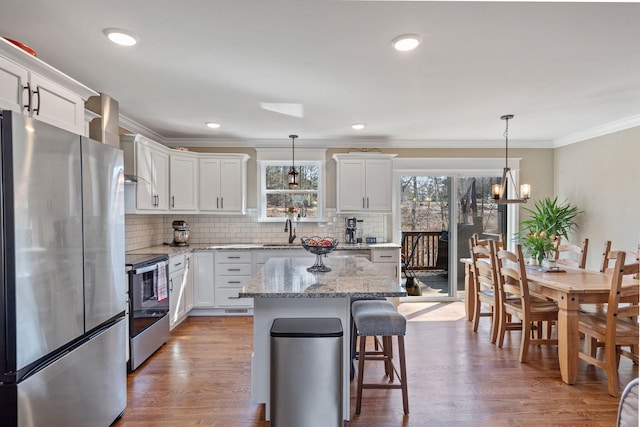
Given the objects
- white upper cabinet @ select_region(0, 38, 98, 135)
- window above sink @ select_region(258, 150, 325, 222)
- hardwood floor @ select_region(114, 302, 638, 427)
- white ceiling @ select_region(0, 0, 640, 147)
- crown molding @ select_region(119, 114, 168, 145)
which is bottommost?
hardwood floor @ select_region(114, 302, 638, 427)

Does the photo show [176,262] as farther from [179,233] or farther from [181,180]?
[181,180]

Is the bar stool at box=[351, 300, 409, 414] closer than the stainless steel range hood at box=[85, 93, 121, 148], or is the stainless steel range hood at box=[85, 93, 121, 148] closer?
the bar stool at box=[351, 300, 409, 414]

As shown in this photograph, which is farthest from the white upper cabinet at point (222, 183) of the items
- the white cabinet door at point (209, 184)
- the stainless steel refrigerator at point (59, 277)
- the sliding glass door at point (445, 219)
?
the stainless steel refrigerator at point (59, 277)

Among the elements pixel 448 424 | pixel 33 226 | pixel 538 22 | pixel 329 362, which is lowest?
pixel 448 424

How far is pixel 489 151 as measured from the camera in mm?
5480

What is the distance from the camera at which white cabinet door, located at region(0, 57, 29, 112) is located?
1796 millimetres

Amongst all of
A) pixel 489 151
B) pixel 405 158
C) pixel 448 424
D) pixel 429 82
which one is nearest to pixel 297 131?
pixel 405 158

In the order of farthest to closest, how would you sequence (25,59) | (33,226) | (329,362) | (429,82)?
(429,82), (329,362), (25,59), (33,226)

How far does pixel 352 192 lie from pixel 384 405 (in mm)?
3107

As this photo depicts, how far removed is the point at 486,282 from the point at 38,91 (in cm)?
436

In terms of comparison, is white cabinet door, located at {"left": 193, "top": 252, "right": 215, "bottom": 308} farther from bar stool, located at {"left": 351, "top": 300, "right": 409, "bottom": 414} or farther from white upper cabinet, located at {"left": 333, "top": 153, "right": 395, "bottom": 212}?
bar stool, located at {"left": 351, "top": 300, "right": 409, "bottom": 414}

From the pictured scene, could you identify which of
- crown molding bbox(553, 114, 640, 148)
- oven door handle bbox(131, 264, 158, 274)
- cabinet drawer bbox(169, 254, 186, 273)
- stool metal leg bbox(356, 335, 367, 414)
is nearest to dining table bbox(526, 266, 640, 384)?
stool metal leg bbox(356, 335, 367, 414)

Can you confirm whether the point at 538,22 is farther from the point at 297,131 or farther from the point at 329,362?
the point at 297,131

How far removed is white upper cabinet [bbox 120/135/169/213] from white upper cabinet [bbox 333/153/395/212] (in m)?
2.33
